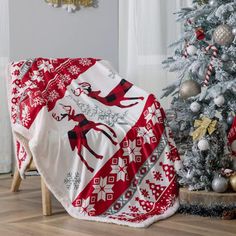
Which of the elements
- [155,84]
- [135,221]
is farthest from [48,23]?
[135,221]

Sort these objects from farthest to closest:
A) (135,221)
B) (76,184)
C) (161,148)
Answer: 1. (161,148)
2. (76,184)
3. (135,221)

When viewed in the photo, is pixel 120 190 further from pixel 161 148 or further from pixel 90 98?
pixel 90 98

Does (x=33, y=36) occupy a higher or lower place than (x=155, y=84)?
higher

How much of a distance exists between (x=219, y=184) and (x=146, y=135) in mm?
512

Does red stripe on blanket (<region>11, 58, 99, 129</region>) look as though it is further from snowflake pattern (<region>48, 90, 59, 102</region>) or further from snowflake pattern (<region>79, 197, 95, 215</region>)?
snowflake pattern (<region>79, 197, 95, 215</region>)

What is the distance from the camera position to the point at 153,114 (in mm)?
3475

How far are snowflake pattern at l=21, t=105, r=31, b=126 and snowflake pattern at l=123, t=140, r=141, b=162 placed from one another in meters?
0.56

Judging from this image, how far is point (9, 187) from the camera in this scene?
13.5 ft

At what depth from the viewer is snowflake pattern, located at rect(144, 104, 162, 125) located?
3461 millimetres

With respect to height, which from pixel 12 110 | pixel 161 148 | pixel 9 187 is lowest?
pixel 9 187

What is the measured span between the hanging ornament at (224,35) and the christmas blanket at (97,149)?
539 mm

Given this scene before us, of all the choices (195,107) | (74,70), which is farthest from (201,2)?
(74,70)

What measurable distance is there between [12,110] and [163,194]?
1008 mm

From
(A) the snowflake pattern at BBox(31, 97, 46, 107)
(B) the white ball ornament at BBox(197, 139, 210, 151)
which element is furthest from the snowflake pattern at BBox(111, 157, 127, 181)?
(A) the snowflake pattern at BBox(31, 97, 46, 107)
